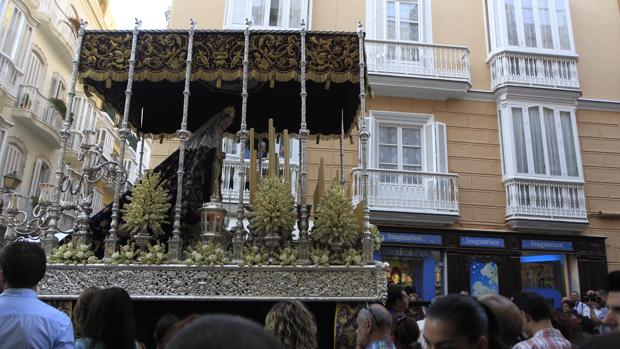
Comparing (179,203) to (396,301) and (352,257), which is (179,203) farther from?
(396,301)

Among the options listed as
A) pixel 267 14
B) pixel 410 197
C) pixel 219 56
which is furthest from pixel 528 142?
pixel 219 56

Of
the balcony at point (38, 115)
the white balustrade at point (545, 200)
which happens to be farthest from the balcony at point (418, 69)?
the balcony at point (38, 115)

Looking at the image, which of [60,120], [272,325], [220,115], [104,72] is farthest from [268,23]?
[272,325]

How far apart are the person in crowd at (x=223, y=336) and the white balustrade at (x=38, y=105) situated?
17.6 metres

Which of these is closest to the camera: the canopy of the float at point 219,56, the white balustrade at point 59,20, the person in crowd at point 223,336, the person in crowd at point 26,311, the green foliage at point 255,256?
the person in crowd at point 223,336

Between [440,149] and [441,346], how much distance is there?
11553 mm

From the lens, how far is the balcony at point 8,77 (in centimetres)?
1443

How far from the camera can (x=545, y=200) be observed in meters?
12.3

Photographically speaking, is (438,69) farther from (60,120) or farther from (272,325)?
(60,120)

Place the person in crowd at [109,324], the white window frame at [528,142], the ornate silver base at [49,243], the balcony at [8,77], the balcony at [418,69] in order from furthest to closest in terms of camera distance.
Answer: the balcony at [8,77]
the balcony at [418,69]
the white window frame at [528,142]
the ornate silver base at [49,243]
the person in crowd at [109,324]

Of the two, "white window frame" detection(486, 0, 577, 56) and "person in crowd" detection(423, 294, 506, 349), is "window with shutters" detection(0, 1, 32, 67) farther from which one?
"person in crowd" detection(423, 294, 506, 349)

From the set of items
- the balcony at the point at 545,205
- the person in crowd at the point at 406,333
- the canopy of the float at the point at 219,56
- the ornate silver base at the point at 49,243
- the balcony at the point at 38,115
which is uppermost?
the balcony at the point at 38,115

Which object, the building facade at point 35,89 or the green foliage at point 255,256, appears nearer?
the green foliage at point 255,256

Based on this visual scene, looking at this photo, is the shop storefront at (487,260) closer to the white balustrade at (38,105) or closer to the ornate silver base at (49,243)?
the ornate silver base at (49,243)
